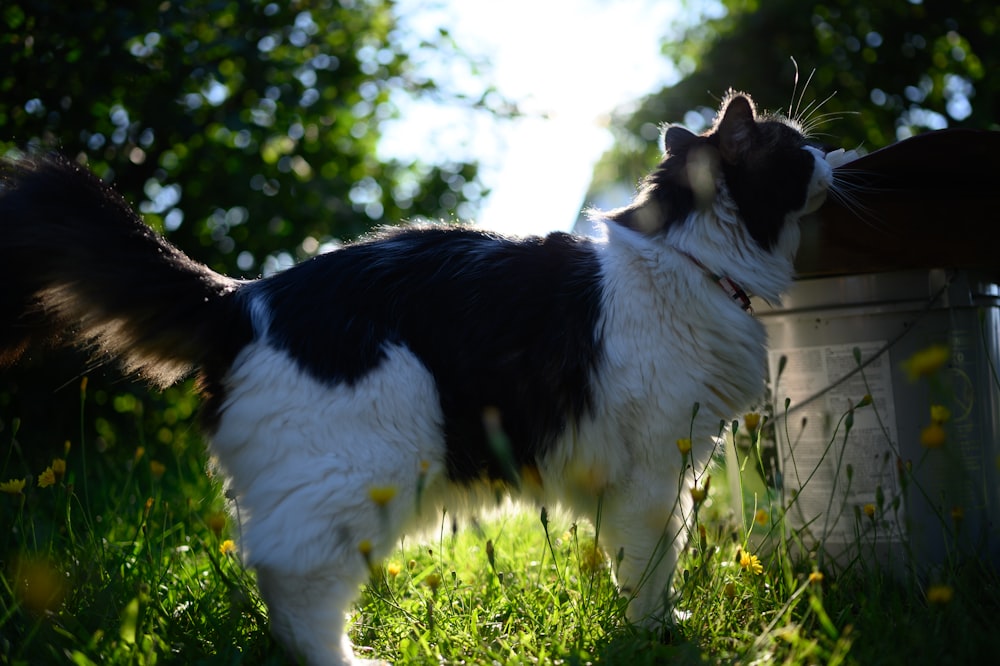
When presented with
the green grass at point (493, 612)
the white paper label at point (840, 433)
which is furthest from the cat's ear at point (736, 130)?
the green grass at point (493, 612)

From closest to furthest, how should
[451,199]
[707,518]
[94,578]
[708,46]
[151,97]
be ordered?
[94,578], [707,518], [151,97], [451,199], [708,46]

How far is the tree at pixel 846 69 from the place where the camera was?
5926 millimetres

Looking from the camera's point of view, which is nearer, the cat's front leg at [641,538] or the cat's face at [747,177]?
the cat's front leg at [641,538]

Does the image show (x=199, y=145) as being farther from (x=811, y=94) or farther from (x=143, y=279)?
(x=811, y=94)

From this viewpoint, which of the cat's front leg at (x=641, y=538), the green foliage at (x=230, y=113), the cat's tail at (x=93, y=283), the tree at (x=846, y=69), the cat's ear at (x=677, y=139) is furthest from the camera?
the tree at (x=846, y=69)

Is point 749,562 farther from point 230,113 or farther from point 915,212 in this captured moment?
point 230,113

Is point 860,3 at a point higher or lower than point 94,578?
higher

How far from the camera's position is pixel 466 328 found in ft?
7.48

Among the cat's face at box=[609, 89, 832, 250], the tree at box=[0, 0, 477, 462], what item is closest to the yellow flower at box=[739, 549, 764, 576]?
the cat's face at box=[609, 89, 832, 250]

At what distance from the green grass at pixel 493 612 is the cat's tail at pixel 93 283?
1.24 ft

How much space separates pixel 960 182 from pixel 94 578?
297 centimetres

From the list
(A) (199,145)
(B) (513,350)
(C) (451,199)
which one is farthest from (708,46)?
(B) (513,350)

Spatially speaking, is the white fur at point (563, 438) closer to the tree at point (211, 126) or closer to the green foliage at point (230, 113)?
the tree at point (211, 126)

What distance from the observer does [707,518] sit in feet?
10.9
